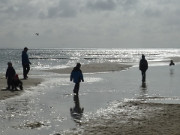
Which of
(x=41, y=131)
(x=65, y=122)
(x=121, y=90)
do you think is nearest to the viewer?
(x=41, y=131)

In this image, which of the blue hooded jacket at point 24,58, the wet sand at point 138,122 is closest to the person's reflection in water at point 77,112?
the wet sand at point 138,122

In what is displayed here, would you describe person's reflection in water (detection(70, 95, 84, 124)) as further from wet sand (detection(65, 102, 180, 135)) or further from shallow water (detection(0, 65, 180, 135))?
wet sand (detection(65, 102, 180, 135))

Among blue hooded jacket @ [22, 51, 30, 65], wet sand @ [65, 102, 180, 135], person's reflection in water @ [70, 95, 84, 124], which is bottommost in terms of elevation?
wet sand @ [65, 102, 180, 135]

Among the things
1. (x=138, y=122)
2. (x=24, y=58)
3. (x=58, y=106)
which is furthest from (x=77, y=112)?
(x=24, y=58)

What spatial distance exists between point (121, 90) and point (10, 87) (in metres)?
6.21

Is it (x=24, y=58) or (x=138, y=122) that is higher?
(x=24, y=58)

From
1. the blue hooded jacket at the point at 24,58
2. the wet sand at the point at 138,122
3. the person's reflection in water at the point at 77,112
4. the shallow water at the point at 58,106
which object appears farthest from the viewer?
the blue hooded jacket at the point at 24,58

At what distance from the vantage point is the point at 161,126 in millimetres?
9906

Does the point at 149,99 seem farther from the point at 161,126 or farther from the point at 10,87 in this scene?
the point at 10,87

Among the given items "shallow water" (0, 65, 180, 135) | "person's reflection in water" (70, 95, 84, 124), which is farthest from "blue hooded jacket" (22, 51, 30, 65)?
"person's reflection in water" (70, 95, 84, 124)

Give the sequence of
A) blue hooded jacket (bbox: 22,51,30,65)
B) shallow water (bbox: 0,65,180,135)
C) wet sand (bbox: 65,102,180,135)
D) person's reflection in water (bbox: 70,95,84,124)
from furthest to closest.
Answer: blue hooded jacket (bbox: 22,51,30,65) → person's reflection in water (bbox: 70,95,84,124) → shallow water (bbox: 0,65,180,135) → wet sand (bbox: 65,102,180,135)

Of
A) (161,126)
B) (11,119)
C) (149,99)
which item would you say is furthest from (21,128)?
(149,99)

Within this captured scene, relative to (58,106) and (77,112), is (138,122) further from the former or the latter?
(58,106)

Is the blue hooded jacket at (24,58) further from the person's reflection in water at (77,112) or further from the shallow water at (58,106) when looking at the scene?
the person's reflection in water at (77,112)
